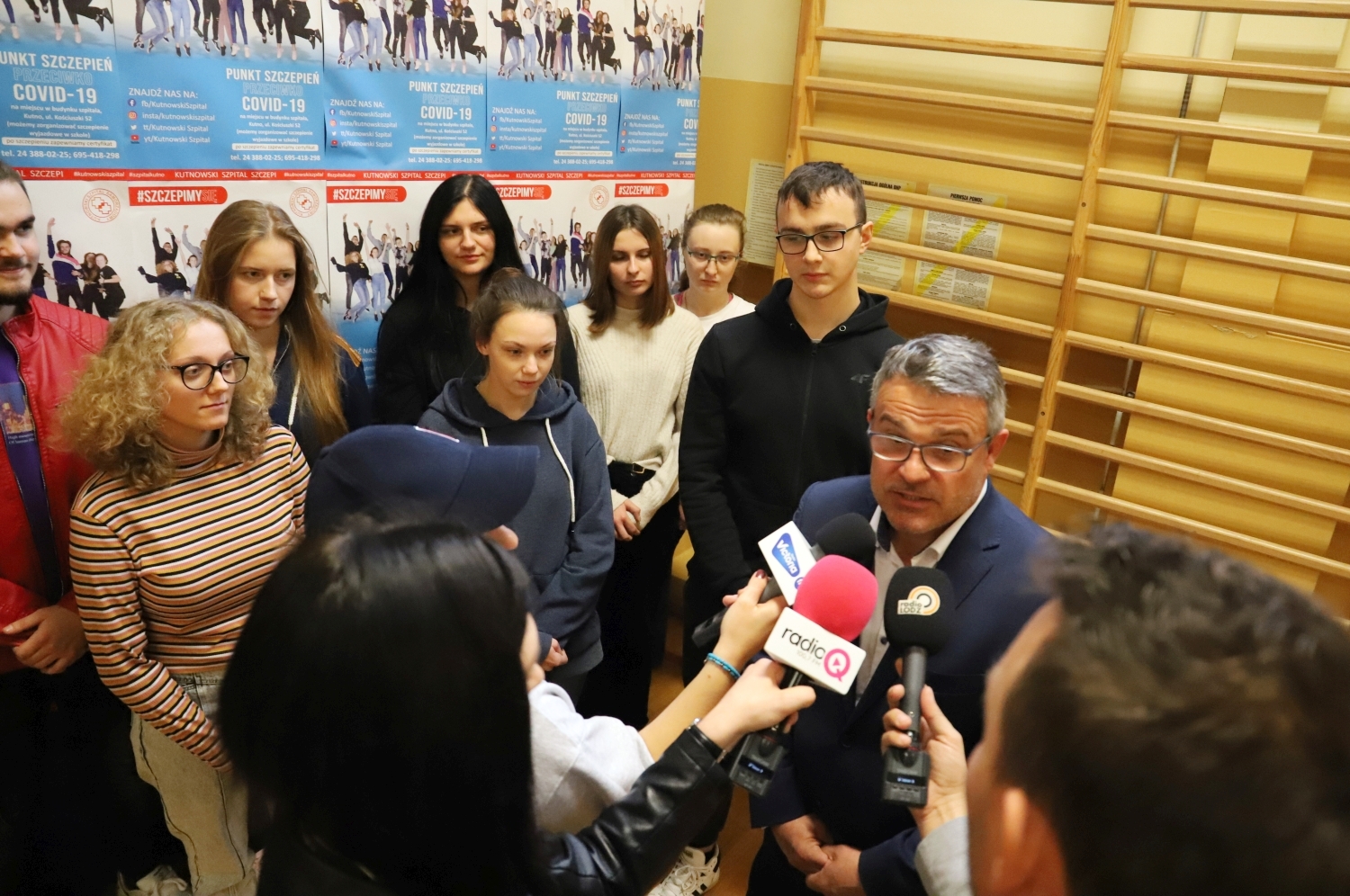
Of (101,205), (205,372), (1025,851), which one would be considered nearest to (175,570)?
(205,372)

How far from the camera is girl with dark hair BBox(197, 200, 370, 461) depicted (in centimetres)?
245

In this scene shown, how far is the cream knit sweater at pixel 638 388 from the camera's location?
3.07 metres

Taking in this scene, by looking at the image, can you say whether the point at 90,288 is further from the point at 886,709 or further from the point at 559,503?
the point at 886,709

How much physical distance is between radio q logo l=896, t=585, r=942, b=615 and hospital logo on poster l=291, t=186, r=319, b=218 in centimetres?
250

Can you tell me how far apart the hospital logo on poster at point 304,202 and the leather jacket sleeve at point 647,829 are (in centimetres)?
242

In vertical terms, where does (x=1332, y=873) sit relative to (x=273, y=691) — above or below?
above

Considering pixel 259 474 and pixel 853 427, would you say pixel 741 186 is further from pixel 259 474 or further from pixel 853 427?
pixel 259 474

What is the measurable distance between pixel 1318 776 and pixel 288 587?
0.95m

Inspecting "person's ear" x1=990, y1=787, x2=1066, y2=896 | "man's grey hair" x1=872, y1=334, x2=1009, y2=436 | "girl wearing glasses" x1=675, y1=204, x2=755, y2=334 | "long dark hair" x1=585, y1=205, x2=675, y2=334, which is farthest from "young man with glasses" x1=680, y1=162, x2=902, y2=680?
"person's ear" x1=990, y1=787, x2=1066, y2=896

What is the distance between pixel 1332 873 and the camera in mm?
619

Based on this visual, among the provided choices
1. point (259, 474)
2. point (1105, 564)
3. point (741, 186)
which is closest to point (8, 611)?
point (259, 474)

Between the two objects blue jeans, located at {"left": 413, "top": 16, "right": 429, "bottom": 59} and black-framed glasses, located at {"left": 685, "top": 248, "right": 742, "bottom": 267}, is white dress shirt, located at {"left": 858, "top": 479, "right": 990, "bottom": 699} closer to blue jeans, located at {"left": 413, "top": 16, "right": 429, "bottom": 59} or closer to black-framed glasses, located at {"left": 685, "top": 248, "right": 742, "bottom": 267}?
black-framed glasses, located at {"left": 685, "top": 248, "right": 742, "bottom": 267}

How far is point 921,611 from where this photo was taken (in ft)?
4.55

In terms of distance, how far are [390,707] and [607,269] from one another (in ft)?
7.81
